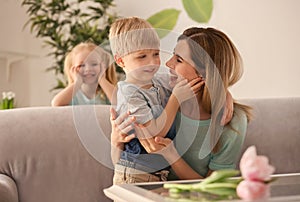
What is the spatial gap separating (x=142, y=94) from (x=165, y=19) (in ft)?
6.86

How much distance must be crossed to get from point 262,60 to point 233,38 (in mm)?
212

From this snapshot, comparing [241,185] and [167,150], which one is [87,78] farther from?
[241,185]

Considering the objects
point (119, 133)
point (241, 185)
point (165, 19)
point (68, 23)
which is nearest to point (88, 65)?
point (119, 133)

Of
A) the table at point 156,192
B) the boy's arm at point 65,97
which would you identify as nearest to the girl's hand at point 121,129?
the table at point 156,192

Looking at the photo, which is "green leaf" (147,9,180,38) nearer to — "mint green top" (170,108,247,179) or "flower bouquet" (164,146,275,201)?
"mint green top" (170,108,247,179)

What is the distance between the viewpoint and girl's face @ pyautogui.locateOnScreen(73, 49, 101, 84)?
2790 mm

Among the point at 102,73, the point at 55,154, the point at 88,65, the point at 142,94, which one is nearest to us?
the point at 142,94

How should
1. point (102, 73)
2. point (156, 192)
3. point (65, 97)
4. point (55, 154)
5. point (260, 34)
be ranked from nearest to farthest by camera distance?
point (156, 192) < point (55, 154) < point (102, 73) < point (65, 97) < point (260, 34)

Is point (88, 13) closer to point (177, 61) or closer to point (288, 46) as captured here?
point (288, 46)

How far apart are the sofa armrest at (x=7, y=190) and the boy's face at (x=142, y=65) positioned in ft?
1.87

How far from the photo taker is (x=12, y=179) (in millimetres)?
2359

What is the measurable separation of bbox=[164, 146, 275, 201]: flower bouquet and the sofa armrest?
32.4 inches

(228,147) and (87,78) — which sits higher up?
(87,78)

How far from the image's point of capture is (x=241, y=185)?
4.23 feet
